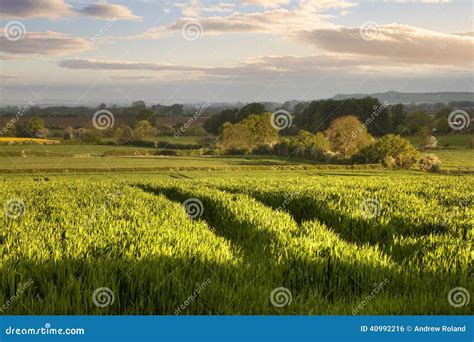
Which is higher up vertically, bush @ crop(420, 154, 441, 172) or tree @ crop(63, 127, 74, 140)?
tree @ crop(63, 127, 74, 140)

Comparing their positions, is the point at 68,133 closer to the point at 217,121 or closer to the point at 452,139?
the point at 217,121

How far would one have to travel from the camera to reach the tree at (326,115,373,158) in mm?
78375

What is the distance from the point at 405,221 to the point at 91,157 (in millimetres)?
63127

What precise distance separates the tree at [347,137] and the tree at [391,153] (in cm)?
498

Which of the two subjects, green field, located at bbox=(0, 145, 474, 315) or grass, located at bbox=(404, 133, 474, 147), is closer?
green field, located at bbox=(0, 145, 474, 315)

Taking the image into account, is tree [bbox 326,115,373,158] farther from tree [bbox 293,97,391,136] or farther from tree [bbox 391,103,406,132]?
tree [bbox 391,103,406,132]

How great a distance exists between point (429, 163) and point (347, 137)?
2076cm

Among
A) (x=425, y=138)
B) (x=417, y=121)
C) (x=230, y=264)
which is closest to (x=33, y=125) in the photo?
(x=425, y=138)

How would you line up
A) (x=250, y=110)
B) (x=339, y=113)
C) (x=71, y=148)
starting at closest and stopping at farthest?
(x=71, y=148)
(x=339, y=113)
(x=250, y=110)

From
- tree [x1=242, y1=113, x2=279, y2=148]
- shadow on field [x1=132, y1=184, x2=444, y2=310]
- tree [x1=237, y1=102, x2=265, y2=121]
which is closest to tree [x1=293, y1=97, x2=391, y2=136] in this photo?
tree [x1=237, y1=102, x2=265, y2=121]

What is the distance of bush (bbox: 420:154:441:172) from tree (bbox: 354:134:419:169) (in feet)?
3.20

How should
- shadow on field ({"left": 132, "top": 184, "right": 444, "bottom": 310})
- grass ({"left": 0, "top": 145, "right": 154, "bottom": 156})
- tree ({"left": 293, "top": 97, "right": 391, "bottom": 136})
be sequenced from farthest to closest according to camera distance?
tree ({"left": 293, "top": 97, "right": 391, "bottom": 136}) → grass ({"left": 0, "top": 145, "right": 154, "bottom": 156}) → shadow on field ({"left": 132, "top": 184, "right": 444, "bottom": 310})

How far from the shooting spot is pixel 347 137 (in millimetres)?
81750

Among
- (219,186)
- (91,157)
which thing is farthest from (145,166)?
(219,186)
